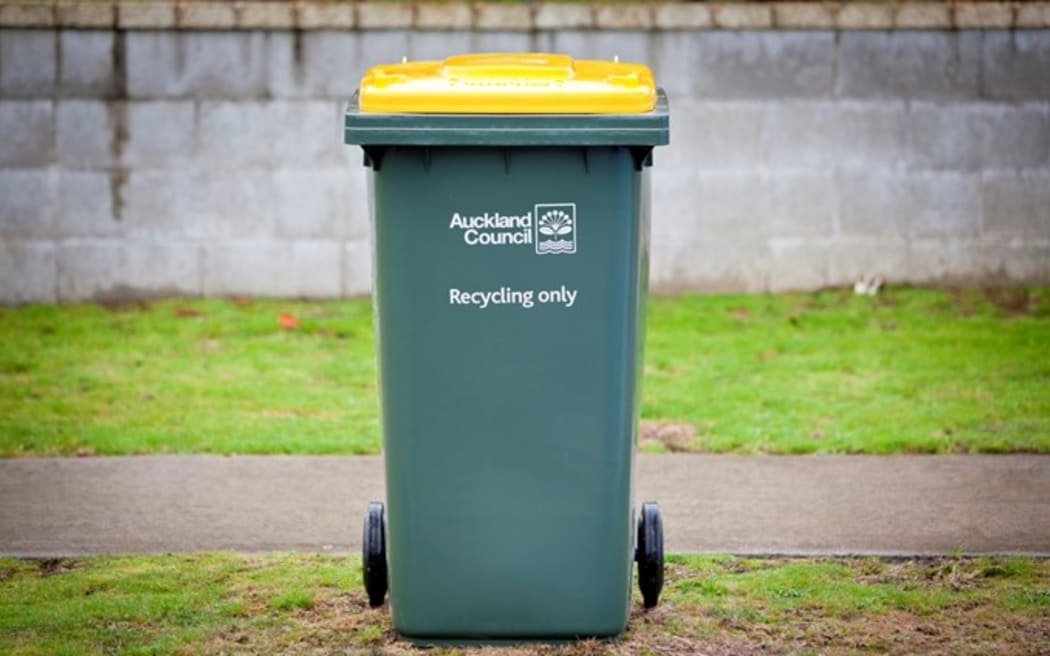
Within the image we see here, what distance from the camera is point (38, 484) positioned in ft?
24.0

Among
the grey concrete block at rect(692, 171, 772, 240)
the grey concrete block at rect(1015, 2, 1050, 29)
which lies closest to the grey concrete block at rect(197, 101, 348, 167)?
the grey concrete block at rect(692, 171, 772, 240)

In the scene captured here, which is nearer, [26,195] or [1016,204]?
[26,195]

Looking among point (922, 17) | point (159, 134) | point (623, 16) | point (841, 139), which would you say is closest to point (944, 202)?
point (841, 139)

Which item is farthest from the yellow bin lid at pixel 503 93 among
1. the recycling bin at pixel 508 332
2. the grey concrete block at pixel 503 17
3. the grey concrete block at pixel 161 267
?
the grey concrete block at pixel 161 267

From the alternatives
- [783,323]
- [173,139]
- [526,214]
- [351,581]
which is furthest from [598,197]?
[173,139]

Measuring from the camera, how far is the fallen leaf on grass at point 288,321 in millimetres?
10305

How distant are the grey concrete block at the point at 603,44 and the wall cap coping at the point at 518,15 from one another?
0.05 metres

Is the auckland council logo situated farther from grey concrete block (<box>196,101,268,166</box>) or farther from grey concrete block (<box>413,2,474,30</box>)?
grey concrete block (<box>196,101,268,166</box>)

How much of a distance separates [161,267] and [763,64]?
3874mm

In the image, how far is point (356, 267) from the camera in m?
10.9

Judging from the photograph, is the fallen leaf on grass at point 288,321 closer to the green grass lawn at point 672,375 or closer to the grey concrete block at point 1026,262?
the green grass lawn at point 672,375

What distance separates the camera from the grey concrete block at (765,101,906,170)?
10.8 m

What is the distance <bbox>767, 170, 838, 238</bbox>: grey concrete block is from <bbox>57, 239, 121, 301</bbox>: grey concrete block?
158 inches

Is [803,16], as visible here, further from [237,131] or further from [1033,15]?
[237,131]
